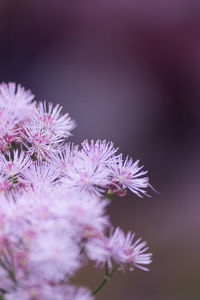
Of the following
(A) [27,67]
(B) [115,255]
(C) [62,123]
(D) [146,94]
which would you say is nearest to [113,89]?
(D) [146,94]

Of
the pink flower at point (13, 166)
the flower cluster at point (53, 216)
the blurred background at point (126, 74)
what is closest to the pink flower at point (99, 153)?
the flower cluster at point (53, 216)

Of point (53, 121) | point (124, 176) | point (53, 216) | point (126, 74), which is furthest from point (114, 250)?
point (126, 74)

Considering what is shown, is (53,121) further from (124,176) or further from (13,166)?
(124,176)

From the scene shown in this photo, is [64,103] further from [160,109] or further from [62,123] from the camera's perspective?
[62,123]

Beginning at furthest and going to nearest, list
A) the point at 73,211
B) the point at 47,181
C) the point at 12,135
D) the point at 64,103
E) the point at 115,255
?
the point at 64,103, the point at 12,135, the point at 47,181, the point at 115,255, the point at 73,211

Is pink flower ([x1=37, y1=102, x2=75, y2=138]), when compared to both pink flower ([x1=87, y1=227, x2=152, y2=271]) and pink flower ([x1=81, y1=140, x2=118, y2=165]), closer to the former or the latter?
pink flower ([x1=81, y1=140, x2=118, y2=165])
